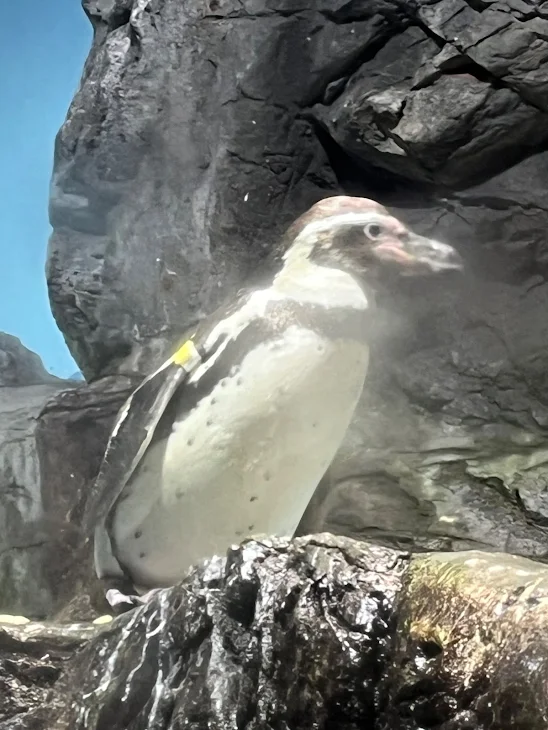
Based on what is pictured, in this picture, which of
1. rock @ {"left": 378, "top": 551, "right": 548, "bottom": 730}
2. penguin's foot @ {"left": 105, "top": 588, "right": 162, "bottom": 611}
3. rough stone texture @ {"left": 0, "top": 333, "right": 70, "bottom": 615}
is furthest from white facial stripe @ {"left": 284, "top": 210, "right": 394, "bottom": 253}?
rough stone texture @ {"left": 0, "top": 333, "right": 70, "bottom": 615}

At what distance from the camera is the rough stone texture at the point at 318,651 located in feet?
2.44

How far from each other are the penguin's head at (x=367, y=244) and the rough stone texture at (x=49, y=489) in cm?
82

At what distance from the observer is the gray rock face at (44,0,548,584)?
1989mm

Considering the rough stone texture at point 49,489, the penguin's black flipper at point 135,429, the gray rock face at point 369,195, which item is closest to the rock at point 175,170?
the gray rock face at point 369,195

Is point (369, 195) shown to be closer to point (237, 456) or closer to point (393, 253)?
point (393, 253)

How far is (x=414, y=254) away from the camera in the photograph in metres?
1.58

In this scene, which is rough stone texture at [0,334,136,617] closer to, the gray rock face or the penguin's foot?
the gray rock face

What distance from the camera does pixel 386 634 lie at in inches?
33.0

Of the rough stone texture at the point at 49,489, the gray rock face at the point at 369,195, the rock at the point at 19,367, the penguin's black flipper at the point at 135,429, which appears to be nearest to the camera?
the penguin's black flipper at the point at 135,429

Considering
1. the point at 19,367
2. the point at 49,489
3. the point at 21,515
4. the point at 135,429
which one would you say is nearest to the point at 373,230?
the point at 135,429

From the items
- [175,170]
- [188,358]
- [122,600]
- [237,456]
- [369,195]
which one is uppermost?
[175,170]

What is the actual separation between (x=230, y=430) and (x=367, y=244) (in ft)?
1.49

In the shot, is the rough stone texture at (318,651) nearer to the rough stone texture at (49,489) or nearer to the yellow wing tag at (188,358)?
the yellow wing tag at (188,358)

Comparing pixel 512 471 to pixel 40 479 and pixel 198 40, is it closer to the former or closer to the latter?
pixel 40 479
